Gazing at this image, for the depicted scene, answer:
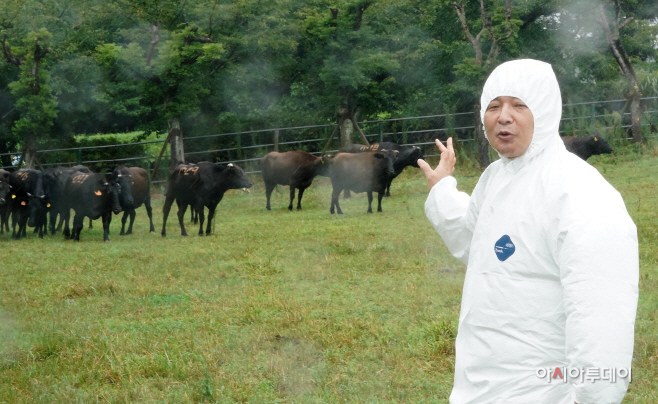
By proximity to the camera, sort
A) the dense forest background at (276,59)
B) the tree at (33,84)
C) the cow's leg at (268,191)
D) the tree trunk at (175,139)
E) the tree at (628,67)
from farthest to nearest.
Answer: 1. the tree trunk at (175,139)
2. the tree at (628,67)
3. the dense forest background at (276,59)
4. the tree at (33,84)
5. the cow's leg at (268,191)

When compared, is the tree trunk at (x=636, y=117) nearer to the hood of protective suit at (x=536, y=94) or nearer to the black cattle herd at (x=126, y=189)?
the black cattle herd at (x=126, y=189)

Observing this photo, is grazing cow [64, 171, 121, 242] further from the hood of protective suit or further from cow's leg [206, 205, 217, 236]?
the hood of protective suit

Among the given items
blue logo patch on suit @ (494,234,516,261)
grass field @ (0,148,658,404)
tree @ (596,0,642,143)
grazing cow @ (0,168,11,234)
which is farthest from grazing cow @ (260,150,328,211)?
blue logo patch on suit @ (494,234,516,261)

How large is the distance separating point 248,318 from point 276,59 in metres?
16.4

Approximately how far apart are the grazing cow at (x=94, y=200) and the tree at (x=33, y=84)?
7.73 metres

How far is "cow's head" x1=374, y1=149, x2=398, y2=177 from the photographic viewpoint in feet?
54.3

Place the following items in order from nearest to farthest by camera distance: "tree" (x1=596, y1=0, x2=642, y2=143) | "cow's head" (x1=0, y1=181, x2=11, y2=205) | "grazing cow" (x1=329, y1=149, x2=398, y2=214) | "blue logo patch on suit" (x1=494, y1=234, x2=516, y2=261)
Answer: "blue logo patch on suit" (x1=494, y1=234, x2=516, y2=261) < "cow's head" (x1=0, y1=181, x2=11, y2=205) < "grazing cow" (x1=329, y1=149, x2=398, y2=214) < "tree" (x1=596, y1=0, x2=642, y2=143)

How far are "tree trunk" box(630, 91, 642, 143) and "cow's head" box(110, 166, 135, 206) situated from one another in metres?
13.8

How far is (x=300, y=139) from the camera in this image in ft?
82.8

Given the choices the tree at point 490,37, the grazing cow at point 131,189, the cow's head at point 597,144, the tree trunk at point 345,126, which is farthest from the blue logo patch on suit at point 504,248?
the tree trunk at point 345,126

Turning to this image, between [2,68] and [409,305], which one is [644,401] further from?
[2,68]

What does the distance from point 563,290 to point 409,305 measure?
17.2 ft

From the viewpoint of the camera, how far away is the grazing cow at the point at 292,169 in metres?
18.0

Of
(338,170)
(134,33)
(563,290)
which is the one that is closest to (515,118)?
(563,290)
